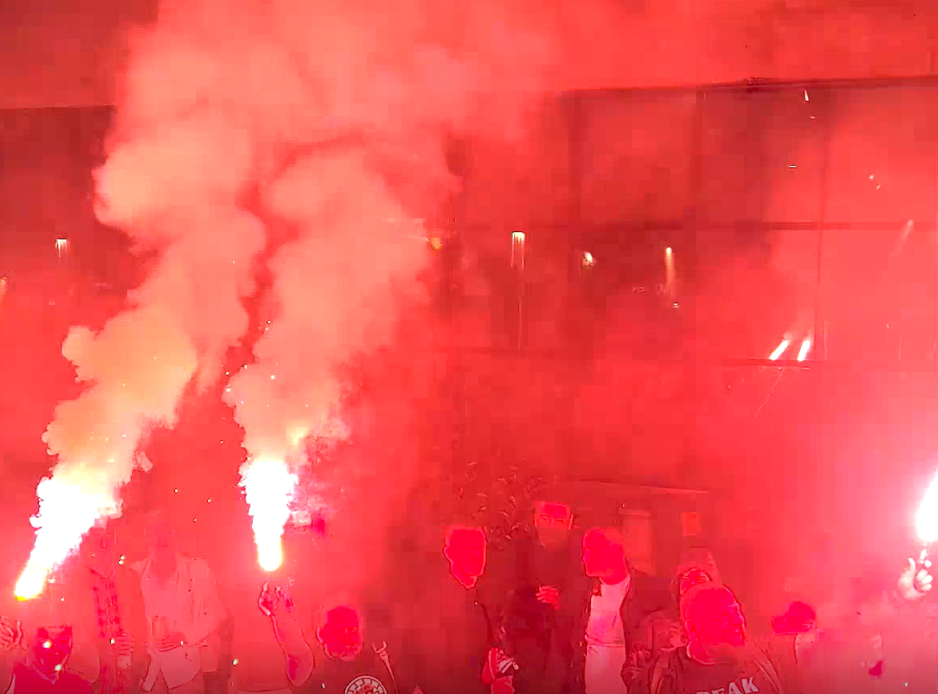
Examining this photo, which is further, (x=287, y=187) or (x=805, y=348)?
(x=287, y=187)

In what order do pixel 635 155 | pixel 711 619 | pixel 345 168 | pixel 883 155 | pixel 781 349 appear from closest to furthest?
pixel 711 619, pixel 883 155, pixel 781 349, pixel 635 155, pixel 345 168

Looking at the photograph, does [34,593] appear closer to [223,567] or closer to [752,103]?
[223,567]

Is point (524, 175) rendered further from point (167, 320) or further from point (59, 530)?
point (59, 530)

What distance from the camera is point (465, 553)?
3.49 meters

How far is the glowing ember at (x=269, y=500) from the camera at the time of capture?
11.8 ft

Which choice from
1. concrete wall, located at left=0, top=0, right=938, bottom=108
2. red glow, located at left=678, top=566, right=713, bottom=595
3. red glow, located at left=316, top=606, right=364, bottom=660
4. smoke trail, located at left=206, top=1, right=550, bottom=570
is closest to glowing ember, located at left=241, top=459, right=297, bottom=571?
smoke trail, located at left=206, top=1, right=550, bottom=570

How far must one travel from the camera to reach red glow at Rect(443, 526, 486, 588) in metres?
3.46

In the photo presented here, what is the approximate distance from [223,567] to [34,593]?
95 centimetres

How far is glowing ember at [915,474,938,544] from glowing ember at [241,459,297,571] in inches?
115

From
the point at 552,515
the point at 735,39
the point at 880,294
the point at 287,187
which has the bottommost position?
the point at 552,515

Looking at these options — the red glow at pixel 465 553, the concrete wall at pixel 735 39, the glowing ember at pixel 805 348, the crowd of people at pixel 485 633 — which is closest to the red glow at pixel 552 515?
the crowd of people at pixel 485 633

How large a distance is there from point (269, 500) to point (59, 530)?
3.45 feet

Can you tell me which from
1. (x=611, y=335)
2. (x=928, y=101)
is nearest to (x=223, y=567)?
(x=611, y=335)

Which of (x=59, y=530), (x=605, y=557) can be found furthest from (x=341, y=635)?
(x=59, y=530)
